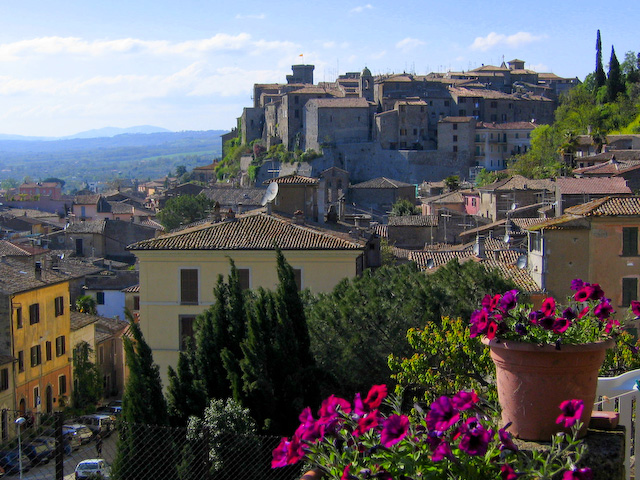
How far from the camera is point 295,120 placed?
9869cm

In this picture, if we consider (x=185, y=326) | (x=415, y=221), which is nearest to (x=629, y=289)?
(x=185, y=326)

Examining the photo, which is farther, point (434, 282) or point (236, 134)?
point (236, 134)

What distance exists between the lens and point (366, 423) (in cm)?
429

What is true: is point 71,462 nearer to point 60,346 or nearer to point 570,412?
point 60,346

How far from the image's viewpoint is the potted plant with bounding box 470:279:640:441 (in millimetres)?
4844

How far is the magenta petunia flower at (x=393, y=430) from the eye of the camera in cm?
408

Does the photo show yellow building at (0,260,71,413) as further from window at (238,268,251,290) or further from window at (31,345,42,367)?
window at (238,268,251,290)

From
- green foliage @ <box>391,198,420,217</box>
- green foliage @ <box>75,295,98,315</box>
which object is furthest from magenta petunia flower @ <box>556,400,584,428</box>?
green foliage @ <box>391,198,420,217</box>

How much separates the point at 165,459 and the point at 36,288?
1922 centimetres

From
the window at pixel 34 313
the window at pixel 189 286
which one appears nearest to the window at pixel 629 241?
the window at pixel 189 286

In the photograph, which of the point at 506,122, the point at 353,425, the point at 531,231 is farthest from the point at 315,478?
the point at 506,122

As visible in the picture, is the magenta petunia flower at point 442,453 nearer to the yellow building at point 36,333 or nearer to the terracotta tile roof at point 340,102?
the yellow building at point 36,333

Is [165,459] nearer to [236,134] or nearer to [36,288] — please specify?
[36,288]

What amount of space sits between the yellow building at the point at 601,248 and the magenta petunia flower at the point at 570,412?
1631cm
